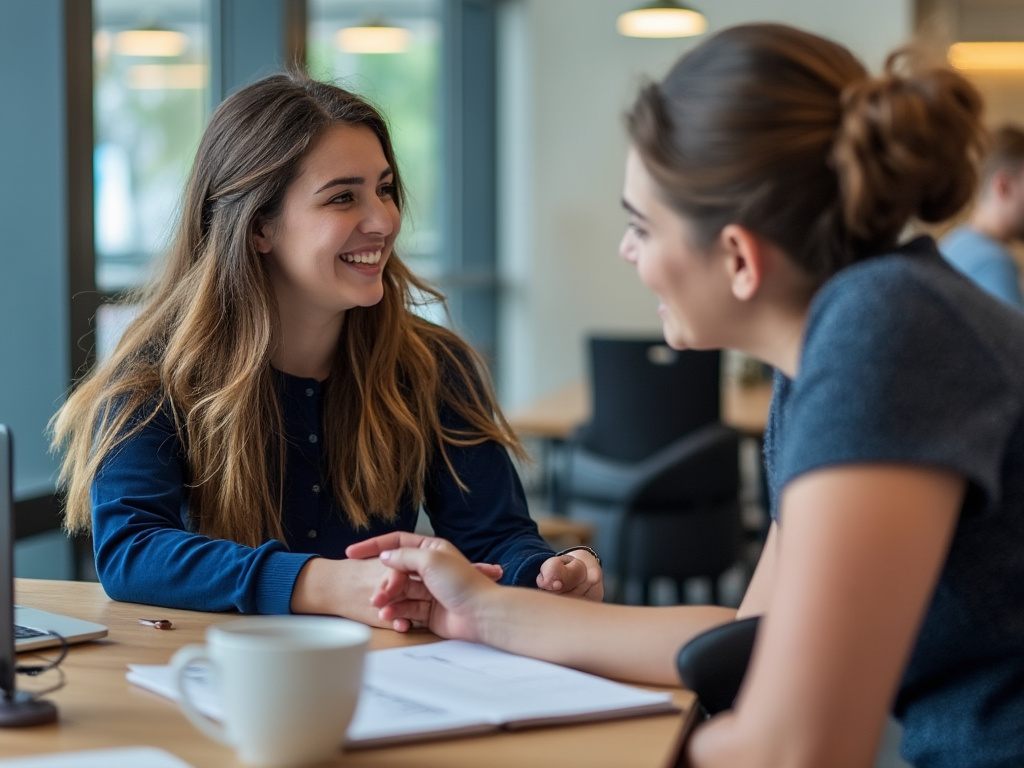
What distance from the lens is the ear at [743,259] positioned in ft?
3.31

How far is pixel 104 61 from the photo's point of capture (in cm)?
536

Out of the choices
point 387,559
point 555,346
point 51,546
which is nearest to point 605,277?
point 555,346

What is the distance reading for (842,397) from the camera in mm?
879

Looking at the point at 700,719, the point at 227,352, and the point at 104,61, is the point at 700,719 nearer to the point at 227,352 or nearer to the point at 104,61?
the point at 227,352

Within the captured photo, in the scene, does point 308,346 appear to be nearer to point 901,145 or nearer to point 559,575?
point 559,575

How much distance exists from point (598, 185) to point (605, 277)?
47cm

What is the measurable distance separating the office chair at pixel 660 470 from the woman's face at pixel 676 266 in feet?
8.19

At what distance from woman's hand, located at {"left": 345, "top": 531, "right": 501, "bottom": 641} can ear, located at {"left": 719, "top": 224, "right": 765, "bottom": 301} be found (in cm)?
38

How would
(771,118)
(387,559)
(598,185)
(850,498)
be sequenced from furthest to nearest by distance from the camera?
(598,185) → (387,559) → (771,118) → (850,498)

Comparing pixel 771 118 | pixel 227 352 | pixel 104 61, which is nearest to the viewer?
pixel 771 118

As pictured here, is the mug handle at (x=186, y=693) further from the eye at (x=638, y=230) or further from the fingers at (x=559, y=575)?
the fingers at (x=559, y=575)

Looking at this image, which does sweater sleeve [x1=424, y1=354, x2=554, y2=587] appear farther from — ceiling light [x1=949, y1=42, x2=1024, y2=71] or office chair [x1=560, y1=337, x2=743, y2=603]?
ceiling light [x1=949, y1=42, x2=1024, y2=71]

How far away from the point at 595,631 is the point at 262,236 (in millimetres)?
974

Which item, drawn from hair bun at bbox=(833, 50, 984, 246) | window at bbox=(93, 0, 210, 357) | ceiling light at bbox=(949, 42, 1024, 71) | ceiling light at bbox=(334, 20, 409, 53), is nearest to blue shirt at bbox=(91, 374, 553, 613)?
hair bun at bbox=(833, 50, 984, 246)
